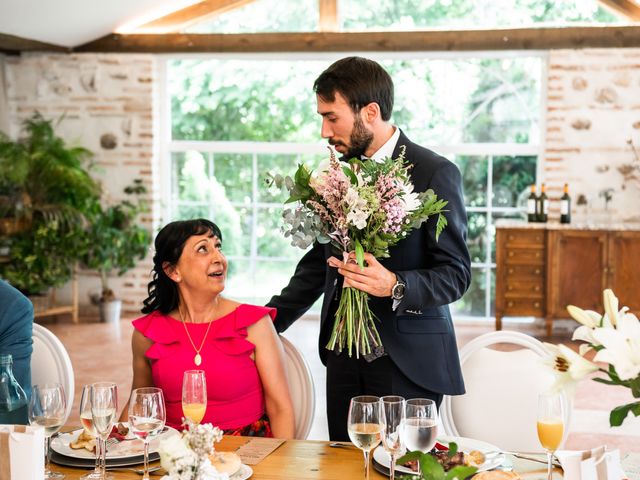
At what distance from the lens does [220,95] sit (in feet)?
30.4

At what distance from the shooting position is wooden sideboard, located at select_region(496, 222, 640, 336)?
300 inches

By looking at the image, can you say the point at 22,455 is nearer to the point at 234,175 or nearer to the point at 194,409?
the point at 194,409

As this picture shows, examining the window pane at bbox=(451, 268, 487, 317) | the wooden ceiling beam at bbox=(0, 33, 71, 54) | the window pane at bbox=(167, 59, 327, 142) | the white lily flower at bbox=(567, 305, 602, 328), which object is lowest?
the window pane at bbox=(451, 268, 487, 317)

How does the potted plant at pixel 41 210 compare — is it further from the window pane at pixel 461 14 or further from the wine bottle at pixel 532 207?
the wine bottle at pixel 532 207

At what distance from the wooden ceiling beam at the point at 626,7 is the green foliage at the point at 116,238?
4839 mm

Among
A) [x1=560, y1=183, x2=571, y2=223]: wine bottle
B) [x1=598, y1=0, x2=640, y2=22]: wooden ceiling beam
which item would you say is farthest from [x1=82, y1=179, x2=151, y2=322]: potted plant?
[x1=598, y1=0, x2=640, y2=22]: wooden ceiling beam

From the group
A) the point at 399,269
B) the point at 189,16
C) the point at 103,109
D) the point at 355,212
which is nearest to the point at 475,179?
the point at 189,16

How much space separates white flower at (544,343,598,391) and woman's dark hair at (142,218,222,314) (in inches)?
62.3

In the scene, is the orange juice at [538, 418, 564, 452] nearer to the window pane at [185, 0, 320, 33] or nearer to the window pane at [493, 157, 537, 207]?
the window pane at [493, 157, 537, 207]

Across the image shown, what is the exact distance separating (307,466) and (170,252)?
3.30 ft

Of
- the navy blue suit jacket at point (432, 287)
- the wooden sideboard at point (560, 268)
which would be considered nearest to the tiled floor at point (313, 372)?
the wooden sideboard at point (560, 268)

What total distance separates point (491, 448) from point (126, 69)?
7.63 metres

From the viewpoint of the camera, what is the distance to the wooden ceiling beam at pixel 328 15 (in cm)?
880

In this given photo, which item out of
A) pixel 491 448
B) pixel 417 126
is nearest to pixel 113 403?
pixel 491 448
